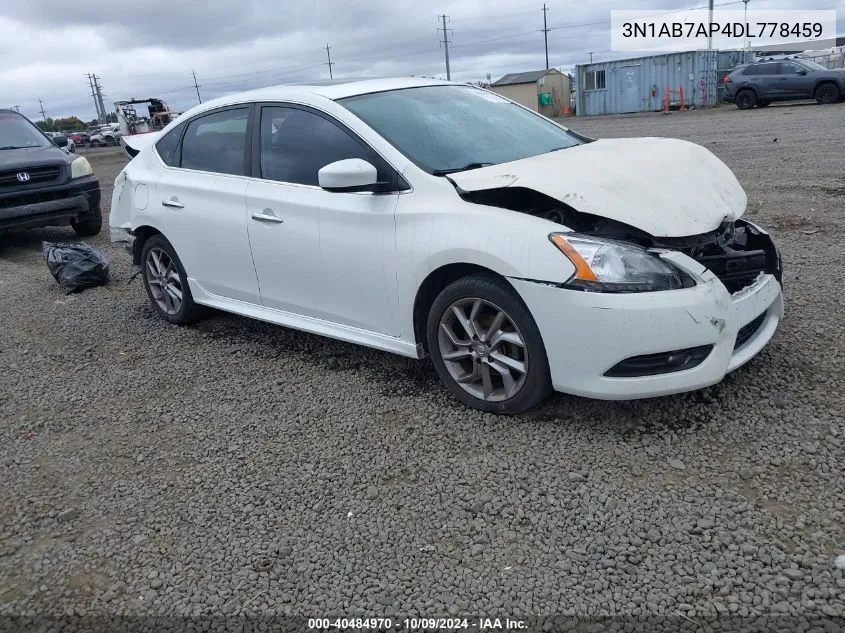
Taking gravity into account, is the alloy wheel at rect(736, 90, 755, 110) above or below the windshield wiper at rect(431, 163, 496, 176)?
below

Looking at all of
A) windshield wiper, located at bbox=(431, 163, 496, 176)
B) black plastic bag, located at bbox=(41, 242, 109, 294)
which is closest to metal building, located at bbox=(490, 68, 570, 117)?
black plastic bag, located at bbox=(41, 242, 109, 294)

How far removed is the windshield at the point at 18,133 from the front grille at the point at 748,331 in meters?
9.76

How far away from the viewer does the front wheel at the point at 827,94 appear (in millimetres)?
22781

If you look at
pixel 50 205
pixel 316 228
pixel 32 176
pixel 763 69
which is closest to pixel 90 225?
pixel 50 205

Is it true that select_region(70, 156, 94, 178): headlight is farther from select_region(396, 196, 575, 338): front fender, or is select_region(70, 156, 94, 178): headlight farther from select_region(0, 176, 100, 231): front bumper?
select_region(396, 196, 575, 338): front fender

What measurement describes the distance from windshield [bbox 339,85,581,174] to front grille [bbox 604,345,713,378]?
4.53 ft

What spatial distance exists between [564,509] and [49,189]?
871 centimetres

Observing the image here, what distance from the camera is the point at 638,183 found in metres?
3.43

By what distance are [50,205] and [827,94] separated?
23.0 meters

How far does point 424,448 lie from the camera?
136 inches

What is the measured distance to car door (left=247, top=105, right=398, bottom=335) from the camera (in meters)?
3.89

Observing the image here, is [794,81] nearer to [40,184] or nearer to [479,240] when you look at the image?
[40,184]

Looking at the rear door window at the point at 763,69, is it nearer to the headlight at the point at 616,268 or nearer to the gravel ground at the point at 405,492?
the gravel ground at the point at 405,492

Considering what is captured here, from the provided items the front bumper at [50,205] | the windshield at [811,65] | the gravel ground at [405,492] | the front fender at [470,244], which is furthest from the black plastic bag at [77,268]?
the windshield at [811,65]
